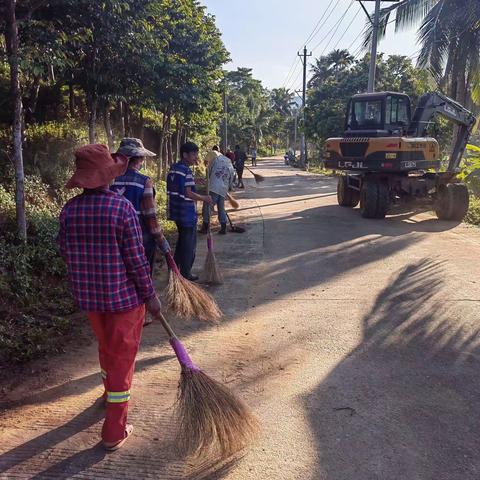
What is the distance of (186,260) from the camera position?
5648 millimetres

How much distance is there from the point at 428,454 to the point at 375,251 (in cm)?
530

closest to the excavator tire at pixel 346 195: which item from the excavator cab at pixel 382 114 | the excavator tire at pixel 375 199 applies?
the excavator cab at pixel 382 114

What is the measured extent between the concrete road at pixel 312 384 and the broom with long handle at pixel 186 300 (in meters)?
0.20

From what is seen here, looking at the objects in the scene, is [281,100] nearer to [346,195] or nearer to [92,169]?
[346,195]

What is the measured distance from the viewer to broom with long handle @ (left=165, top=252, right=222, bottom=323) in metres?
4.47

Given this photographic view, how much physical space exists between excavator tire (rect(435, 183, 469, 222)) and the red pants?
960cm

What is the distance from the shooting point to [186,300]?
4.47 m

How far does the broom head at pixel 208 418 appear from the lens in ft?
8.95

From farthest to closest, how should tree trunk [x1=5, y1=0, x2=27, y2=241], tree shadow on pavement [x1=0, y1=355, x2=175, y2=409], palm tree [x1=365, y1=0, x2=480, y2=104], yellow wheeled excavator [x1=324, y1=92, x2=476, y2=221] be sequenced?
palm tree [x1=365, y1=0, x2=480, y2=104], yellow wheeled excavator [x1=324, y1=92, x2=476, y2=221], tree trunk [x1=5, y1=0, x2=27, y2=241], tree shadow on pavement [x1=0, y1=355, x2=175, y2=409]

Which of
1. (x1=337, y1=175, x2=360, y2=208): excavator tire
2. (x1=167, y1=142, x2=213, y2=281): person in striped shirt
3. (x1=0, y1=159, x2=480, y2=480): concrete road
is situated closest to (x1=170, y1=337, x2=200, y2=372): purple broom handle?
(x1=0, y1=159, x2=480, y2=480): concrete road

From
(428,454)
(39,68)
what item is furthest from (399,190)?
(428,454)

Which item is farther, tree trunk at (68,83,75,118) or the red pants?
tree trunk at (68,83,75,118)

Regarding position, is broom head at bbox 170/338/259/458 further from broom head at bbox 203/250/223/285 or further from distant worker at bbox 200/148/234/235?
distant worker at bbox 200/148/234/235

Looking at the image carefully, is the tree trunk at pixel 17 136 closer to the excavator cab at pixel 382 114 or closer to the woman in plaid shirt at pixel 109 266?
the woman in plaid shirt at pixel 109 266
